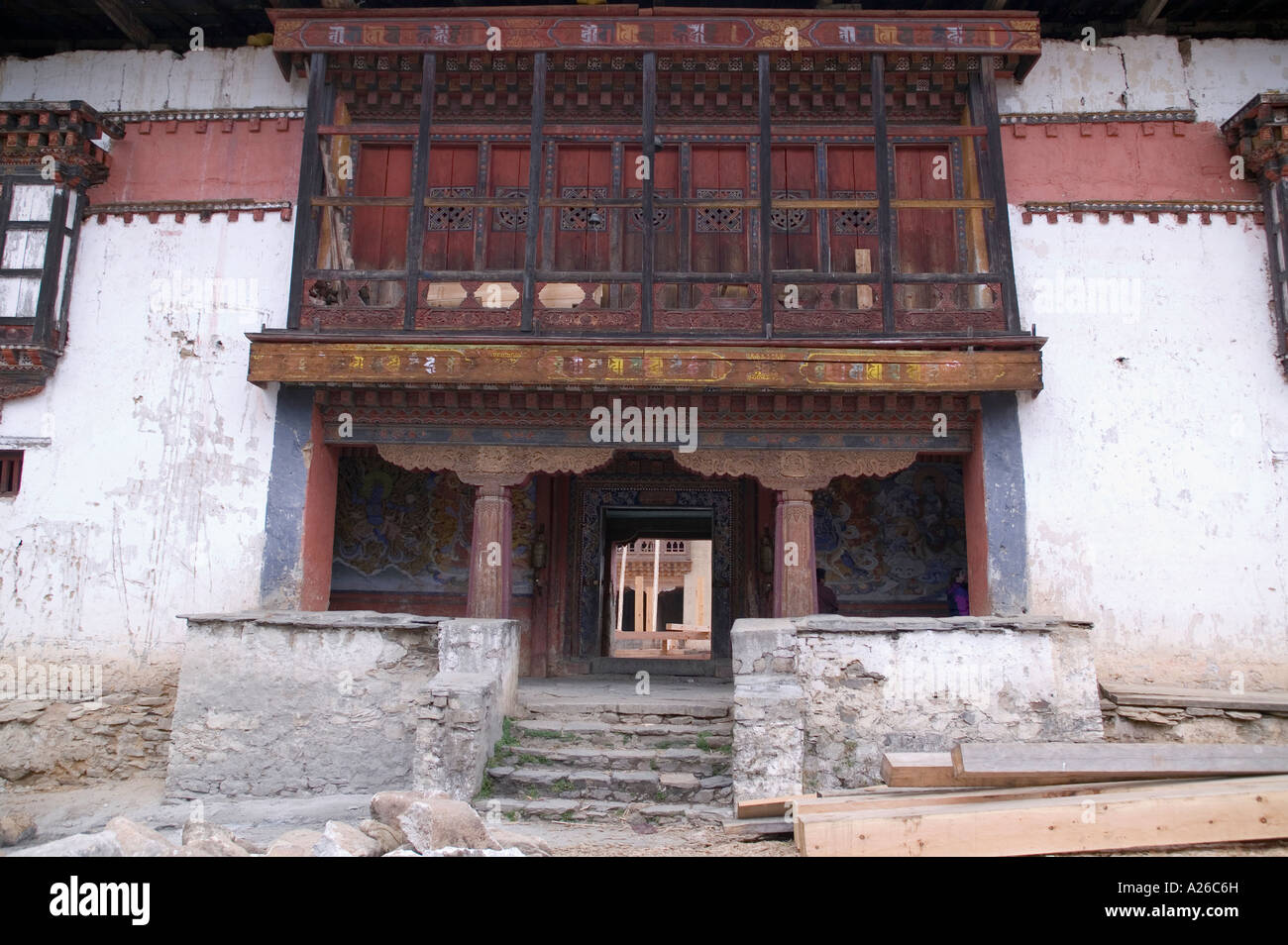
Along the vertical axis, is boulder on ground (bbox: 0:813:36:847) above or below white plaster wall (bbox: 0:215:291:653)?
below

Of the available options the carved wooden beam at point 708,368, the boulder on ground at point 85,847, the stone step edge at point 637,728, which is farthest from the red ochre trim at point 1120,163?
the boulder on ground at point 85,847

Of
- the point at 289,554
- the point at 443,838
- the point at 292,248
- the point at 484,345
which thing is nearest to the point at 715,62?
the point at 484,345

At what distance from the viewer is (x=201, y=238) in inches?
372

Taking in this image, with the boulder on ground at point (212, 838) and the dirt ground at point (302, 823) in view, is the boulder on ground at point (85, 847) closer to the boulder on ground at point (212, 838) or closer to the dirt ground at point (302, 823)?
the boulder on ground at point (212, 838)

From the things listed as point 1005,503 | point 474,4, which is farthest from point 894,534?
point 474,4

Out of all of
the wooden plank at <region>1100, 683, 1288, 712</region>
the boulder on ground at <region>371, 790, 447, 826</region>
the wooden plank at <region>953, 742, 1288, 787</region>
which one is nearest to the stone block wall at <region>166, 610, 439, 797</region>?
the boulder on ground at <region>371, 790, 447, 826</region>

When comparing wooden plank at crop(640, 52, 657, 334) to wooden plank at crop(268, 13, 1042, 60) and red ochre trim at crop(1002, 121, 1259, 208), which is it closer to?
wooden plank at crop(268, 13, 1042, 60)

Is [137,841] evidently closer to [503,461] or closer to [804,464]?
[503,461]

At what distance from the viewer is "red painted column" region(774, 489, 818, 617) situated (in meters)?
8.34

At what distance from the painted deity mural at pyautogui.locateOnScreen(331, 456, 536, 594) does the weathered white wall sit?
5.47 meters

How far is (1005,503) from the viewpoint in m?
8.55

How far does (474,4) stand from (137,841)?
8367mm
